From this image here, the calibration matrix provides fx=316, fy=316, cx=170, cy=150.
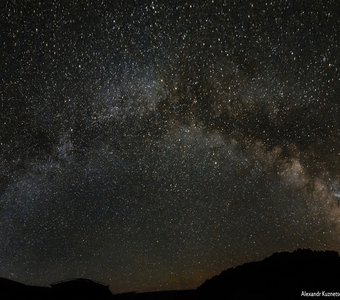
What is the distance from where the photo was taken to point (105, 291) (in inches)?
557

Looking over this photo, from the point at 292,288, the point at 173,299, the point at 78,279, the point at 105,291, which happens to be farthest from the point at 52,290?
the point at 173,299

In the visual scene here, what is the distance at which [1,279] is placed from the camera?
537 inches

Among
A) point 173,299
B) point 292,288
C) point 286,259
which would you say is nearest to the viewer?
point 292,288

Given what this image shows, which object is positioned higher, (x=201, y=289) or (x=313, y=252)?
(x=313, y=252)

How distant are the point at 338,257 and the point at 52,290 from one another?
16.3m

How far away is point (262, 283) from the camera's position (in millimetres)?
18562

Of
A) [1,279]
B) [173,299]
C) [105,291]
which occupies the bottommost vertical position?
[173,299]

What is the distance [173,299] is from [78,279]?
501 inches

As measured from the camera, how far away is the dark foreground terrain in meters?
13.4

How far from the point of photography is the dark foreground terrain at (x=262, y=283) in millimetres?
13406

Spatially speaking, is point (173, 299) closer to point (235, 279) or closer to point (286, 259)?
point (235, 279)

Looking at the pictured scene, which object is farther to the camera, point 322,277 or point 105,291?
point 322,277

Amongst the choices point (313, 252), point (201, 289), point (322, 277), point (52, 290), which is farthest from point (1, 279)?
point (313, 252)

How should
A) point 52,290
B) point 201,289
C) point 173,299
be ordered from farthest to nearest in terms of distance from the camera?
1. point 173,299
2. point 201,289
3. point 52,290
